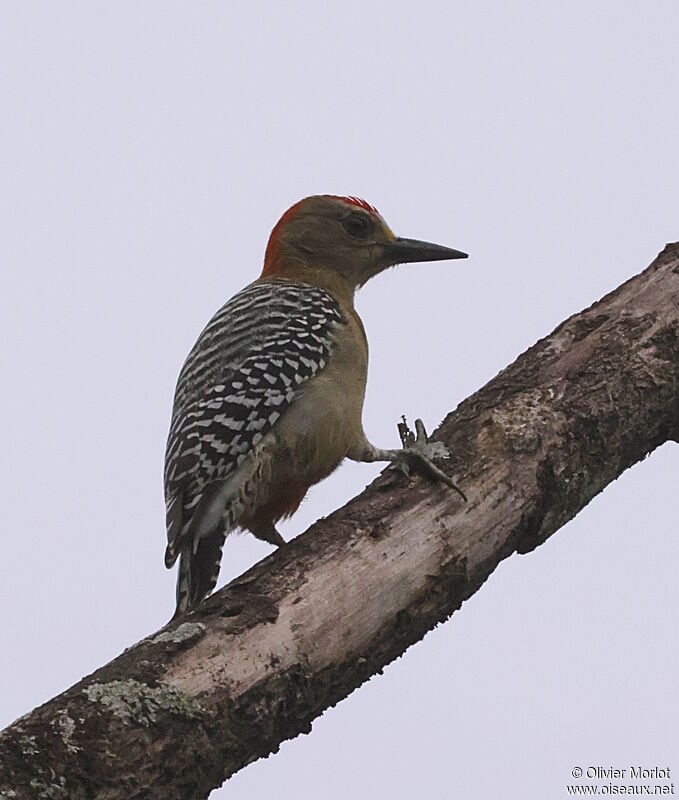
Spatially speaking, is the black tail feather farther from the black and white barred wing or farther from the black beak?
the black beak

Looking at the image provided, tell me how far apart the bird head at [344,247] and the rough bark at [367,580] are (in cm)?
213

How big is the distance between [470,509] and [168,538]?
5.22 feet

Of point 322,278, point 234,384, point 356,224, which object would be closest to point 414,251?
point 356,224

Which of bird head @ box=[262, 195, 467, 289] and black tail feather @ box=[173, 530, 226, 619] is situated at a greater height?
bird head @ box=[262, 195, 467, 289]

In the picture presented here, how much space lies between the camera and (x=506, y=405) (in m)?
5.36

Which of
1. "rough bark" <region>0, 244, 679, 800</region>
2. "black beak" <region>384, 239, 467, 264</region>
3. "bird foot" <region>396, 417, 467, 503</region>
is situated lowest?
"rough bark" <region>0, 244, 679, 800</region>

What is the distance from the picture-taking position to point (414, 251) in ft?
25.1

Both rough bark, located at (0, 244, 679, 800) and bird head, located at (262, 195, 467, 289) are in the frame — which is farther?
bird head, located at (262, 195, 467, 289)

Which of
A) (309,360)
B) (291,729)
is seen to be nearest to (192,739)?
(291,729)

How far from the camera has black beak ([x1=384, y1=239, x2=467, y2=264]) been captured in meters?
7.64

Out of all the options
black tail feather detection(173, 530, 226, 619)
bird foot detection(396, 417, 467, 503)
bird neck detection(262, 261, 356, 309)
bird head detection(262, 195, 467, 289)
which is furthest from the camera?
bird head detection(262, 195, 467, 289)

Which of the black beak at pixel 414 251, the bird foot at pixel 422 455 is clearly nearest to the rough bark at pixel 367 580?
the bird foot at pixel 422 455

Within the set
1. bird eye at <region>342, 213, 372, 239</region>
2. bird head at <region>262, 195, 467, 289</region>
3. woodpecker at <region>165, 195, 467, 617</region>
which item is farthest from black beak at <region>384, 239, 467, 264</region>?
woodpecker at <region>165, 195, 467, 617</region>

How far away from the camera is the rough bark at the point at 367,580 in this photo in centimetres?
377
